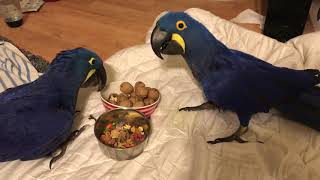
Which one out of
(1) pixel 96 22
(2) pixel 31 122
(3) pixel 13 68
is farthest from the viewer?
(1) pixel 96 22

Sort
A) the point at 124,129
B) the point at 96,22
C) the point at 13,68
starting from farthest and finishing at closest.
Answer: the point at 96,22
the point at 13,68
the point at 124,129

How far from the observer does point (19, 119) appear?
2.68 ft

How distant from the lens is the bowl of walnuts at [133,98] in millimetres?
1004

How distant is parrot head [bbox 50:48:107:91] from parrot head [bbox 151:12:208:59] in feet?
0.58

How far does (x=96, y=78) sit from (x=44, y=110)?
8.4 inches

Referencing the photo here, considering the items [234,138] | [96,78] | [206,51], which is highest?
[206,51]

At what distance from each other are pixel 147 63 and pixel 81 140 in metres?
0.38

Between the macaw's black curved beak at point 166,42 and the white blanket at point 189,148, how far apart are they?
0.63 ft

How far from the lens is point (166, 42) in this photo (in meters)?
0.96

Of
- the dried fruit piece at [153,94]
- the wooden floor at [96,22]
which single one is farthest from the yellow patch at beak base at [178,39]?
the wooden floor at [96,22]

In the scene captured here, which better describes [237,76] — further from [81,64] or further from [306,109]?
[81,64]

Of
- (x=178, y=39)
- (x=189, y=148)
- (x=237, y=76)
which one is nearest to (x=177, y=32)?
(x=178, y=39)

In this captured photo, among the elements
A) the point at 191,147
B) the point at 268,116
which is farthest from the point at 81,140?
the point at 268,116

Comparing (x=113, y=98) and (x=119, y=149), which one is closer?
(x=119, y=149)
